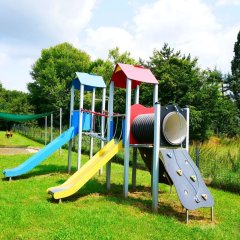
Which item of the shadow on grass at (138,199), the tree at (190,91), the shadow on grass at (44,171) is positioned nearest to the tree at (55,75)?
the tree at (190,91)

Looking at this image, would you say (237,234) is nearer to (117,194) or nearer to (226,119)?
(117,194)

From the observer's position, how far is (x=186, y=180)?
6992 mm

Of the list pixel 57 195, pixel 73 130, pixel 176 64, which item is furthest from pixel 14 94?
pixel 57 195

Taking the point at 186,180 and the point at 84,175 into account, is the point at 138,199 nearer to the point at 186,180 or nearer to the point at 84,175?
the point at 84,175

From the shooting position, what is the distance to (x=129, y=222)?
617 cm

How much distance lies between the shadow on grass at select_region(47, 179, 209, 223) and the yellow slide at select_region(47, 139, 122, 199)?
26cm

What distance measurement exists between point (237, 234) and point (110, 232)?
2.14 meters

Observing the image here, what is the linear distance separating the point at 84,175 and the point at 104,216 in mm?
1621

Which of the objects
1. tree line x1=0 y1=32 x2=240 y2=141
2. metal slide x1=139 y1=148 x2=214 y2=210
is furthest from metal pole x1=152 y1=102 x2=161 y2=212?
tree line x1=0 y1=32 x2=240 y2=141

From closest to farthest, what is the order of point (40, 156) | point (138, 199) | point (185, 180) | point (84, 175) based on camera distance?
point (185, 180)
point (84, 175)
point (138, 199)
point (40, 156)

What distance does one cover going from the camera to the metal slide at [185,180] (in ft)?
21.6

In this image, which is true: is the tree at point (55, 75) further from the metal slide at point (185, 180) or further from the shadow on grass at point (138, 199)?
the metal slide at point (185, 180)

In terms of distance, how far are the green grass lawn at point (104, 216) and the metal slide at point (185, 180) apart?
0.35m

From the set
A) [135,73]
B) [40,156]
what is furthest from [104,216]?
[40,156]
